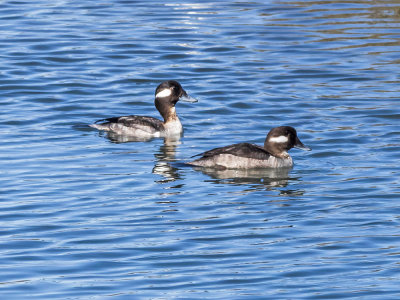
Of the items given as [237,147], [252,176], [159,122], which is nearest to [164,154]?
[159,122]

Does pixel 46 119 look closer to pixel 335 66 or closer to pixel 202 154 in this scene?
pixel 202 154

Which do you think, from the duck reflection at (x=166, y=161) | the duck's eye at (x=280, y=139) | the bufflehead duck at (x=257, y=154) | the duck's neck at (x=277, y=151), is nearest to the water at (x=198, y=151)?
the duck reflection at (x=166, y=161)

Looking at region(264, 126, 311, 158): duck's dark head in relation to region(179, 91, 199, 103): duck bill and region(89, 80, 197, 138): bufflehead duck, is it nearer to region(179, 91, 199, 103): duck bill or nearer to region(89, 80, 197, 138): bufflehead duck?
region(89, 80, 197, 138): bufflehead duck

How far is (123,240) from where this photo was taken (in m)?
13.3

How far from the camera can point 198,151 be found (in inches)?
731

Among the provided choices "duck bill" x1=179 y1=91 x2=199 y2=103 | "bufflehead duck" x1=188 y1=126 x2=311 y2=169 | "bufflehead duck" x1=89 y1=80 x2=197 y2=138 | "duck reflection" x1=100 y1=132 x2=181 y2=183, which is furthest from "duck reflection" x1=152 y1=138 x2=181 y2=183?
"duck bill" x1=179 y1=91 x2=199 y2=103

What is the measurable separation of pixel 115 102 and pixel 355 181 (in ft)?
22.2

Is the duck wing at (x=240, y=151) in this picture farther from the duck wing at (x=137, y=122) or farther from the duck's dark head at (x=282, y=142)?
the duck wing at (x=137, y=122)

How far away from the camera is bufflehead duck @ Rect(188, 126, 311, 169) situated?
17109 mm

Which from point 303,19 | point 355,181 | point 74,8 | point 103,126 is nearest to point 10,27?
point 74,8

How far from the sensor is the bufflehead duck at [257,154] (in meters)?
17.1

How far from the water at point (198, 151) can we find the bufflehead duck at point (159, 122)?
0.89 feet

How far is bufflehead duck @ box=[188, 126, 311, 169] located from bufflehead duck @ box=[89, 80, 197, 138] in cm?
239

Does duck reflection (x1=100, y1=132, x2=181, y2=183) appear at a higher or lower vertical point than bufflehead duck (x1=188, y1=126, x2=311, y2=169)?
lower
